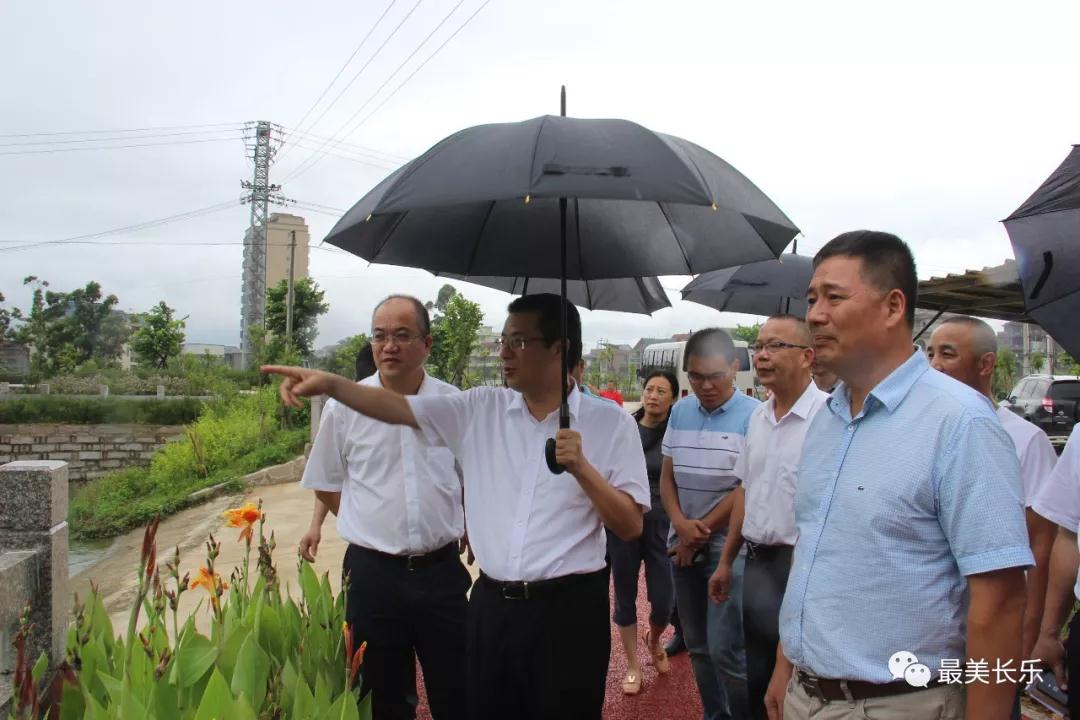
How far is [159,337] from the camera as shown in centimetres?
3812

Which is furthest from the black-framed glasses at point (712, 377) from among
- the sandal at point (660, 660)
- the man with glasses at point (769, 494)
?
the sandal at point (660, 660)

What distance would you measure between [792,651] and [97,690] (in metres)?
2.12

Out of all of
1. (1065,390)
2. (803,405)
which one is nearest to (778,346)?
(803,405)

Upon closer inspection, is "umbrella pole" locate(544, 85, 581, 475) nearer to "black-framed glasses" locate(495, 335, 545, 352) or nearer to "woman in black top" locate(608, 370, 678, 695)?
"black-framed glasses" locate(495, 335, 545, 352)

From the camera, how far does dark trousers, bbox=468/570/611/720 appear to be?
7.15 feet

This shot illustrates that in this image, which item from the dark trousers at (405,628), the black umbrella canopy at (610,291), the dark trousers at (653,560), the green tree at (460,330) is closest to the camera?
the dark trousers at (405,628)

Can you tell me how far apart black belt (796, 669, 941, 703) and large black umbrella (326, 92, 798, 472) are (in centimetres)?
86

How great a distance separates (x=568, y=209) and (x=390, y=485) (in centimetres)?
123

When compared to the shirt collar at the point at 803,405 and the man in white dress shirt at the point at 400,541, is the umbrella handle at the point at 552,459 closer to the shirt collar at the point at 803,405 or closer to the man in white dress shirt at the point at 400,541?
the man in white dress shirt at the point at 400,541

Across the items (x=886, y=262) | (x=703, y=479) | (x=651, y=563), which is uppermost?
(x=886, y=262)

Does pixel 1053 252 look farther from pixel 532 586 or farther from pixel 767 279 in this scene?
pixel 532 586

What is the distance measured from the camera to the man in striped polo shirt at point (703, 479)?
3.48m

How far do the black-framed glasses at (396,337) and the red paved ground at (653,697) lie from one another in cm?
201

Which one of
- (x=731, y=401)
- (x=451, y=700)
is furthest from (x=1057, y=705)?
(x=451, y=700)
